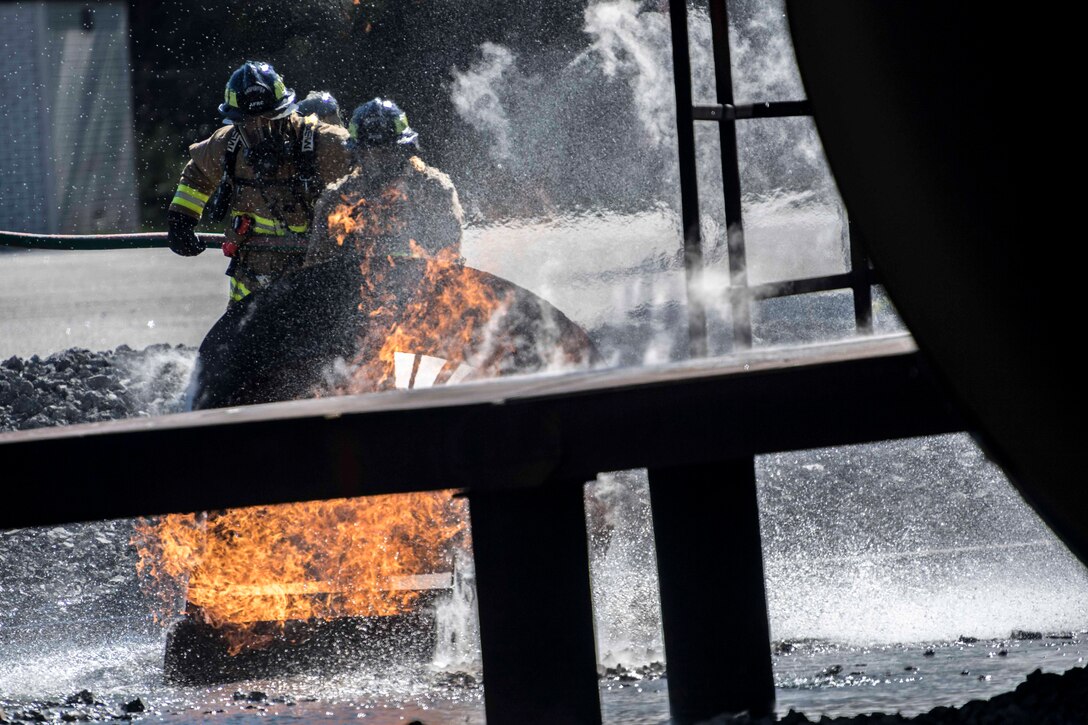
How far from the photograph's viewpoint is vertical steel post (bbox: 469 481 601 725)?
2740 millimetres

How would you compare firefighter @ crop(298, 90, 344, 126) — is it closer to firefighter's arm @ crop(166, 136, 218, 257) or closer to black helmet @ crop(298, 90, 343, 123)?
black helmet @ crop(298, 90, 343, 123)

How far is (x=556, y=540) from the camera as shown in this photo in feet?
9.03

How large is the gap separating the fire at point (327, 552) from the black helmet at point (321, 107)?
314cm

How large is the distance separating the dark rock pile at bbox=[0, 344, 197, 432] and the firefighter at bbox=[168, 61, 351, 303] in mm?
1722

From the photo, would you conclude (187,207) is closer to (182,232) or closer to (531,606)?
(182,232)

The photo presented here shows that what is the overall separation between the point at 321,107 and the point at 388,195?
1.14m

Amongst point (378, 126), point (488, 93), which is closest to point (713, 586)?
point (378, 126)

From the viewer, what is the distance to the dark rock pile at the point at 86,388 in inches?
344

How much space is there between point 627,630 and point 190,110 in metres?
21.9

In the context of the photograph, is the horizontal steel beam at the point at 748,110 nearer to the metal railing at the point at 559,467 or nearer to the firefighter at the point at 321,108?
the metal railing at the point at 559,467

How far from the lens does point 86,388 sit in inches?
353

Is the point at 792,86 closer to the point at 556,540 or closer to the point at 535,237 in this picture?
the point at 535,237

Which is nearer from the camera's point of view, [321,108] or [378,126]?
[378,126]

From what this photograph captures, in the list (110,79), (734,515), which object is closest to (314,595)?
(734,515)
